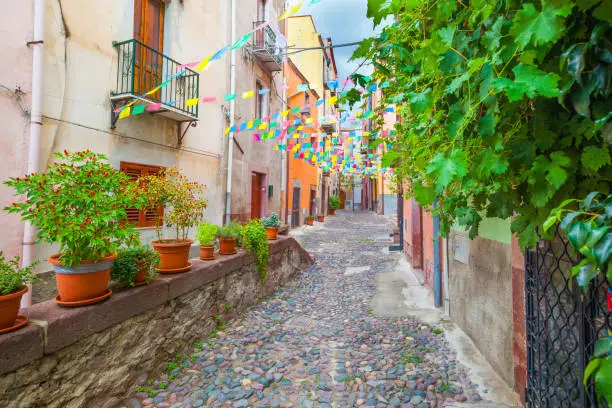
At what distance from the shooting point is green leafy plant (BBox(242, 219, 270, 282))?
517cm

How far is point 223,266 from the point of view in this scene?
14.0ft

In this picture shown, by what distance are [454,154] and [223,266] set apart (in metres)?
3.65

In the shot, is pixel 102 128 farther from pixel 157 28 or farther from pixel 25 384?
pixel 25 384

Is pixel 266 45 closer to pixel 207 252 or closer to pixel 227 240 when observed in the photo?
pixel 227 240

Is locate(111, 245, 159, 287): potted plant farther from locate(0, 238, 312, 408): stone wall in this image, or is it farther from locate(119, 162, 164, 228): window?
locate(119, 162, 164, 228): window

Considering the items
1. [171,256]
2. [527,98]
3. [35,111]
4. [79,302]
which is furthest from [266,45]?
[527,98]

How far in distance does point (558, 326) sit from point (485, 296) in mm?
1329

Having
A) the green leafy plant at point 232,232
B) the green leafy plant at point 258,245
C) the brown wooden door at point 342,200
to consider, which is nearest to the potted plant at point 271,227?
the green leafy plant at point 258,245

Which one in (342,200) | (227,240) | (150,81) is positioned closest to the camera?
(227,240)

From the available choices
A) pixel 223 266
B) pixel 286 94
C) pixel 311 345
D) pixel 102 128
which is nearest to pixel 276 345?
pixel 311 345

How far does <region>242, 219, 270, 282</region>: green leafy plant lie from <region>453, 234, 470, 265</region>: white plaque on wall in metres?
2.95

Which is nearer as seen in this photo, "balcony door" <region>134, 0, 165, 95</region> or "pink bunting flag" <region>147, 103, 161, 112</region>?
"pink bunting flag" <region>147, 103, 161, 112</region>

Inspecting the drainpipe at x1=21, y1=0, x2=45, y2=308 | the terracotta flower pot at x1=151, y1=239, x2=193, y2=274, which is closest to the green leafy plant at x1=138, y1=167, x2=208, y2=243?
the terracotta flower pot at x1=151, y1=239, x2=193, y2=274

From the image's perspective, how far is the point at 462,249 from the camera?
3.80 meters
